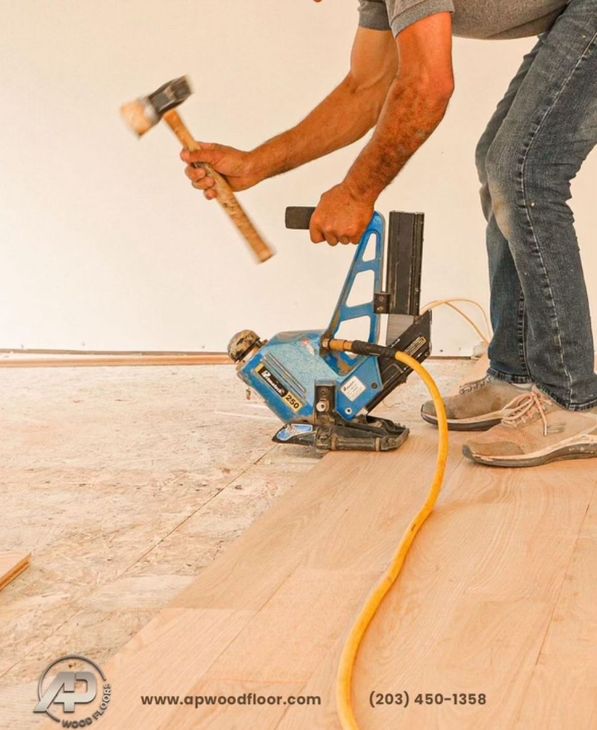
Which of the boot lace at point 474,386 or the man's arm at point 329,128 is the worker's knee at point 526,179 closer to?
the man's arm at point 329,128

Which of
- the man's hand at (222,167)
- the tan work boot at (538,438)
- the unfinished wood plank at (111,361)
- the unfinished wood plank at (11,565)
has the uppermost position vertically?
the man's hand at (222,167)

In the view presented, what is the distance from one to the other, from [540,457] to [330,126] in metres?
0.88

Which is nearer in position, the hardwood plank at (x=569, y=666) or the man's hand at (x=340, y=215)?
the hardwood plank at (x=569, y=666)

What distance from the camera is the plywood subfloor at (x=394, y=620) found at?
1.16 meters

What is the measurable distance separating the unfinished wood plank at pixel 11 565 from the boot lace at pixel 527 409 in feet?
3.51

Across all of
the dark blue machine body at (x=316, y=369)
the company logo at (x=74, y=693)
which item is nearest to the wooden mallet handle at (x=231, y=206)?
the dark blue machine body at (x=316, y=369)

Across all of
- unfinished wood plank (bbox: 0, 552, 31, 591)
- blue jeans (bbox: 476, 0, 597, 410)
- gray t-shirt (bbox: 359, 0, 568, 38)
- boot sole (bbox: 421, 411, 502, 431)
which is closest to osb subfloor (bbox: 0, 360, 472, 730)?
unfinished wood plank (bbox: 0, 552, 31, 591)

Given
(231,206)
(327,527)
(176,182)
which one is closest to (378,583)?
(327,527)

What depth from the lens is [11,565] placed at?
1.63 metres

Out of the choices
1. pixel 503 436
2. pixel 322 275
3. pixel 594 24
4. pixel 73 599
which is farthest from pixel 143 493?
pixel 322 275

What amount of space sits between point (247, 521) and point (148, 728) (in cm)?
84

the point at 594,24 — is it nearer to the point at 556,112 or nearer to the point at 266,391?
the point at 556,112

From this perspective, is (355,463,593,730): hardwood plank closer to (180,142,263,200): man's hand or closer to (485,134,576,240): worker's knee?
(485,134,576,240): worker's knee

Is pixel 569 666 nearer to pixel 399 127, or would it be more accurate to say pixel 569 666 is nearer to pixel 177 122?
pixel 399 127
